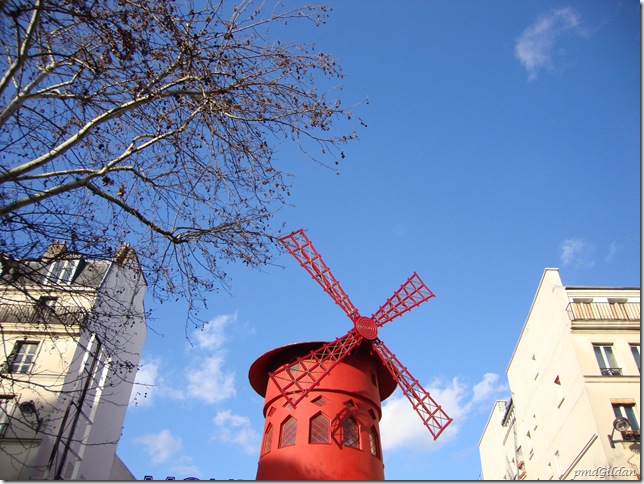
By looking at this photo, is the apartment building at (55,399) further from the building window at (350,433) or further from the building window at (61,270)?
the building window at (350,433)

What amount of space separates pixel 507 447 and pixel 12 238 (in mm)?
21148

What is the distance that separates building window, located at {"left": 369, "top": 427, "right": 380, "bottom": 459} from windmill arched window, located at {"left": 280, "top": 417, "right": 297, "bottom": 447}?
1.90 metres

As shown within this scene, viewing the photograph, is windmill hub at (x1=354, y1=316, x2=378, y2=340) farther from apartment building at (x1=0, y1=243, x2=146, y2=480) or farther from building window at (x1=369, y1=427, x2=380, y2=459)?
apartment building at (x1=0, y1=243, x2=146, y2=480)

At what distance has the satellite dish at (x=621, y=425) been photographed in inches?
504

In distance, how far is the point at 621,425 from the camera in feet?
42.1

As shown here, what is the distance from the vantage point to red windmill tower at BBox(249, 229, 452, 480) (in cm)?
1255

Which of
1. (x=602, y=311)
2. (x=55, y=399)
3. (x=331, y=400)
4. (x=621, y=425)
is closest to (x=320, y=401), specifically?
(x=331, y=400)

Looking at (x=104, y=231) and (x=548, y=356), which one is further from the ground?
(x=548, y=356)

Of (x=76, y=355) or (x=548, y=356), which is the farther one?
(x=548, y=356)

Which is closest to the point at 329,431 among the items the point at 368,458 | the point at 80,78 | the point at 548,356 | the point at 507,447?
the point at 368,458

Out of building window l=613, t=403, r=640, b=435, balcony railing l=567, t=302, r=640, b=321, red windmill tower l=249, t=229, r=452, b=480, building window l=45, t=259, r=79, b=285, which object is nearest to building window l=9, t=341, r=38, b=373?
building window l=45, t=259, r=79, b=285

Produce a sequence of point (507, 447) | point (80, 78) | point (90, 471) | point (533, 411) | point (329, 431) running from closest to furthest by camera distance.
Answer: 1. point (80, 78)
2. point (329, 431)
3. point (90, 471)
4. point (533, 411)
5. point (507, 447)

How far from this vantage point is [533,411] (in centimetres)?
1770

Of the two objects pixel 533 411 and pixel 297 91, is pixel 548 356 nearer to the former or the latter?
pixel 533 411
